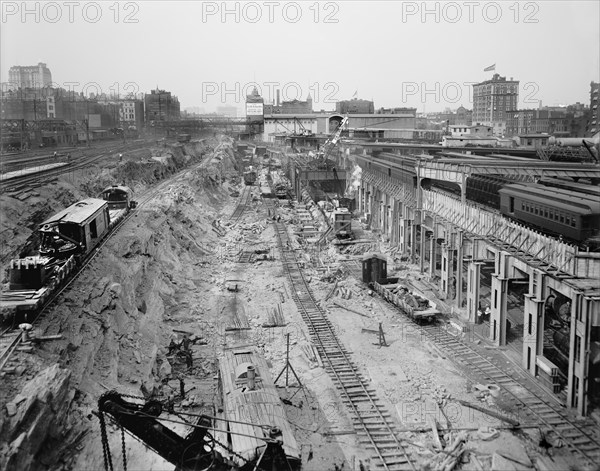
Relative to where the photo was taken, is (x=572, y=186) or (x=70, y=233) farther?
(x=572, y=186)

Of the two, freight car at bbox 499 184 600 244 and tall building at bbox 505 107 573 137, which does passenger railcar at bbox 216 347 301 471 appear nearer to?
freight car at bbox 499 184 600 244

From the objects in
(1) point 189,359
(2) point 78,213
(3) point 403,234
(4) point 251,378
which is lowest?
(1) point 189,359

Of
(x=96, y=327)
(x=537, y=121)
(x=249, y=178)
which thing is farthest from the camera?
(x=537, y=121)

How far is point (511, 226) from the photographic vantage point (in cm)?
2233

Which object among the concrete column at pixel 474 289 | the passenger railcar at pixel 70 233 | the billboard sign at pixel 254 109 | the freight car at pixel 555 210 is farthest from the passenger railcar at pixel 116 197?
the billboard sign at pixel 254 109

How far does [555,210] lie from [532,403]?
6.77 metres

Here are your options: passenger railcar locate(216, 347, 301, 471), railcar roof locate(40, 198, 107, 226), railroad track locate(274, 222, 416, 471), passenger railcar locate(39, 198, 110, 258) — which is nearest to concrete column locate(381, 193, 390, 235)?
railroad track locate(274, 222, 416, 471)

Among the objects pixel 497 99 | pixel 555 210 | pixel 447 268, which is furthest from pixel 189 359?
pixel 497 99

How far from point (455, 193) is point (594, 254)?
1376 cm

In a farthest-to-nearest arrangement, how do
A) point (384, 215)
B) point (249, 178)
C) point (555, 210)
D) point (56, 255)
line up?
point (249, 178) → point (384, 215) → point (56, 255) → point (555, 210)

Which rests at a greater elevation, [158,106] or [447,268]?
[158,106]

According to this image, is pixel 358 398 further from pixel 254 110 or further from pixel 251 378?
pixel 254 110

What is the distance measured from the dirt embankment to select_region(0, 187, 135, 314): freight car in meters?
0.72

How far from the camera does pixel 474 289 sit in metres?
24.2
